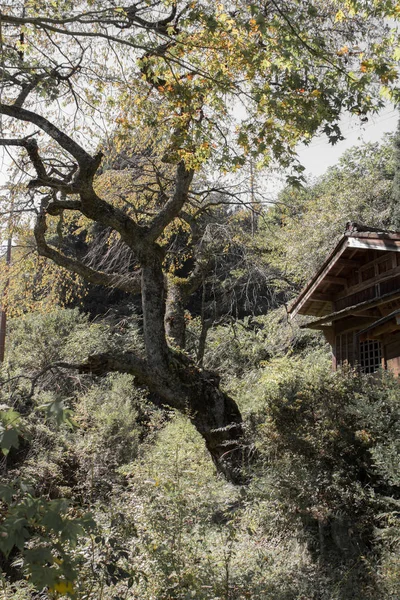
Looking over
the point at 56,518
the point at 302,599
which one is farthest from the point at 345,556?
the point at 56,518

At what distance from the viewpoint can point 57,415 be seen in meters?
2.67

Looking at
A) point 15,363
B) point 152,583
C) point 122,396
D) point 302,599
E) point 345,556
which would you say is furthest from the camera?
point 15,363

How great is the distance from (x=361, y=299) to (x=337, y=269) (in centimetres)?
89

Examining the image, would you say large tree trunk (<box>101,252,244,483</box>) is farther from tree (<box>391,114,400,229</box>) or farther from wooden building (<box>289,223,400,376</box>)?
tree (<box>391,114,400,229</box>)

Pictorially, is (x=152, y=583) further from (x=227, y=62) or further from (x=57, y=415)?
(x=227, y=62)

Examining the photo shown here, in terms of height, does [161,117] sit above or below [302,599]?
above

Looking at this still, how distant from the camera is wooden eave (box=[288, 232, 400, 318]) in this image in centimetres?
1050

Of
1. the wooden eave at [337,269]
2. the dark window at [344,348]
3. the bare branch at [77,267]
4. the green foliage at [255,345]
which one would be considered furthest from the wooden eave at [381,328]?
the green foliage at [255,345]

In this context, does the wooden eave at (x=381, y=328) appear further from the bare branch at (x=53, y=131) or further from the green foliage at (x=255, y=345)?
the green foliage at (x=255, y=345)

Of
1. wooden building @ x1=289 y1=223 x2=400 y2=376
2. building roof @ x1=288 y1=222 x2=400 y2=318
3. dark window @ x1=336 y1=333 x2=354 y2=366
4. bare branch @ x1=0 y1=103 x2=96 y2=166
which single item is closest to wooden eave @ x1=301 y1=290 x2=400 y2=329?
wooden building @ x1=289 y1=223 x2=400 y2=376

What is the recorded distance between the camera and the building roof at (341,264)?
34.6 ft

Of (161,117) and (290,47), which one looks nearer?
(290,47)

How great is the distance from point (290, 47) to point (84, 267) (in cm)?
634

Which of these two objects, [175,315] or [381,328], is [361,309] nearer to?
[381,328]
